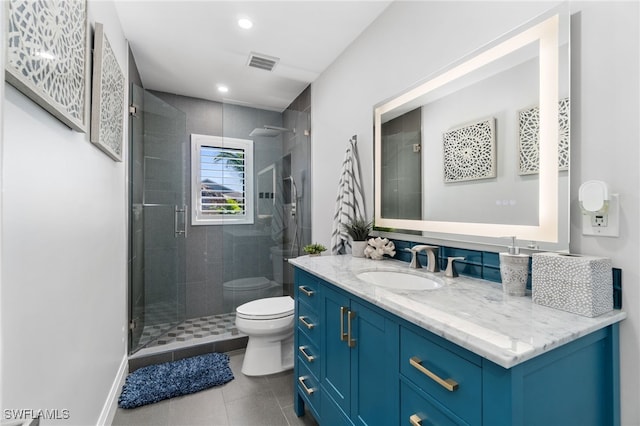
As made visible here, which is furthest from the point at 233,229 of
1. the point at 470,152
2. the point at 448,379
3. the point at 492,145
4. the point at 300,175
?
the point at 448,379

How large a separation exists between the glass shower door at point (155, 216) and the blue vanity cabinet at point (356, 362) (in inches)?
73.3

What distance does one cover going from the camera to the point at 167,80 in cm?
293

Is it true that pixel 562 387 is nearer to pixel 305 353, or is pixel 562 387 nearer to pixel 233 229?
pixel 305 353

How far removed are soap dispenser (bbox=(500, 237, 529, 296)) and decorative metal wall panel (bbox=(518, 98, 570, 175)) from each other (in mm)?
347

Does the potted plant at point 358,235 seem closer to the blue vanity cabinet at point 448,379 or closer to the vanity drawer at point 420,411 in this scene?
the blue vanity cabinet at point 448,379

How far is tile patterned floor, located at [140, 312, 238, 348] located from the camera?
2663 mm

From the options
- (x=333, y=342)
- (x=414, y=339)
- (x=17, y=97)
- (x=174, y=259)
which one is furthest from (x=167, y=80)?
(x=414, y=339)

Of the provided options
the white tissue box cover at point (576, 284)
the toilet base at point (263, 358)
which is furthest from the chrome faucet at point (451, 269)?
the toilet base at point (263, 358)

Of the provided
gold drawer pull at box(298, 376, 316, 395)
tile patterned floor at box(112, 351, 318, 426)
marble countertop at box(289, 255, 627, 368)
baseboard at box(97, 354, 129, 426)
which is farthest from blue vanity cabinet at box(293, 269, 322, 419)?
baseboard at box(97, 354, 129, 426)

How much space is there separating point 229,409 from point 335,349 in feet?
3.28

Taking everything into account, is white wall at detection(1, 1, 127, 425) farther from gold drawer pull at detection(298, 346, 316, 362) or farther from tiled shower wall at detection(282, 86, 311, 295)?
tiled shower wall at detection(282, 86, 311, 295)

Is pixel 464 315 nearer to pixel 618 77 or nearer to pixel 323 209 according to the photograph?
pixel 618 77

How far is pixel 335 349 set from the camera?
1.40 metres

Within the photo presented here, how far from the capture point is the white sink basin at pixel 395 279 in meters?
1.47
